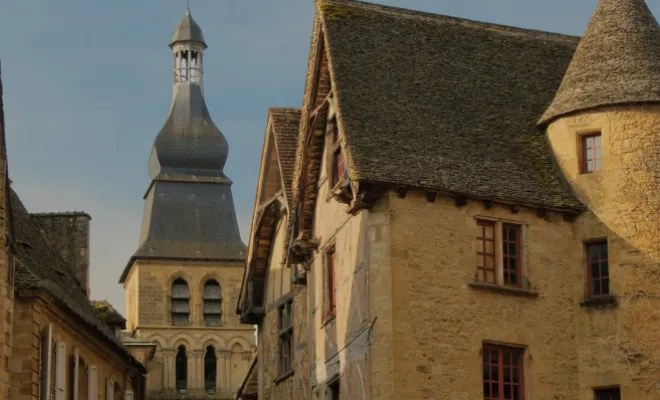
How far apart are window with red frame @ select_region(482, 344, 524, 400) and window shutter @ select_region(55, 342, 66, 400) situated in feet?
28.4

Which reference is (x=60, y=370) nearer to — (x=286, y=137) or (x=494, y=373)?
(x=286, y=137)

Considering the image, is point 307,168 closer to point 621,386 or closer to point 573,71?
point 573,71

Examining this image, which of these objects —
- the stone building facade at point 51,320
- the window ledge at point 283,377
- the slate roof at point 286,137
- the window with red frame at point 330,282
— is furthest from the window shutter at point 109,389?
the window with red frame at point 330,282

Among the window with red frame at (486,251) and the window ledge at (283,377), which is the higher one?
the window with red frame at (486,251)

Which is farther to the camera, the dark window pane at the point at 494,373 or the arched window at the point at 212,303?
the arched window at the point at 212,303

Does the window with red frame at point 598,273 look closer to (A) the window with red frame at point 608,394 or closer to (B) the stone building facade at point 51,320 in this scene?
(A) the window with red frame at point 608,394

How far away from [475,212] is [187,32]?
5877 centimetres

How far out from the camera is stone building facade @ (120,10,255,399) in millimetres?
88875

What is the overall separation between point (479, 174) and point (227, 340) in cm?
5688

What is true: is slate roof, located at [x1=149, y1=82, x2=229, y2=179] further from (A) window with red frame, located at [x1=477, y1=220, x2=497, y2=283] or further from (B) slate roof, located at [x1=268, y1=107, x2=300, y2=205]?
(A) window with red frame, located at [x1=477, y1=220, x2=497, y2=283]

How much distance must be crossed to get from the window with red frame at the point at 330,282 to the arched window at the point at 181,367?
54083 millimetres

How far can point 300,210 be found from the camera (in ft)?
122

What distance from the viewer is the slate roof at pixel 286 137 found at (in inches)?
1558

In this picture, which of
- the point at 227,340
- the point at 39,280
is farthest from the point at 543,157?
the point at 227,340
